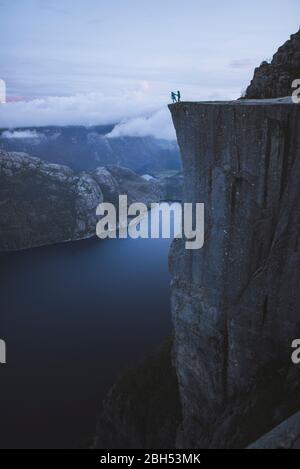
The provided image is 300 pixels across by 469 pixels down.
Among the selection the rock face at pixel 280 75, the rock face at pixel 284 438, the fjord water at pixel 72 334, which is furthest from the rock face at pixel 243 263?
the fjord water at pixel 72 334

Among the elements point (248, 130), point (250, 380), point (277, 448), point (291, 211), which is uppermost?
point (248, 130)

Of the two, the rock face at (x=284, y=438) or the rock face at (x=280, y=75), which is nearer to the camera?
the rock face at (x=284, y=438)

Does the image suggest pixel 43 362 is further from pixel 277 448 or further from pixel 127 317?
pixel 277 448

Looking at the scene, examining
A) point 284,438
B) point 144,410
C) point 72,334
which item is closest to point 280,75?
point 284,438

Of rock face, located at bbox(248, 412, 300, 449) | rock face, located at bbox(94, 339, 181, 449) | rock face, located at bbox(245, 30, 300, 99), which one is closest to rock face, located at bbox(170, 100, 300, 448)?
rock face, located at bbox(248, 412, 300, 449)

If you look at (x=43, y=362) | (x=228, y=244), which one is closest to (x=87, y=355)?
(x=43, y=362)

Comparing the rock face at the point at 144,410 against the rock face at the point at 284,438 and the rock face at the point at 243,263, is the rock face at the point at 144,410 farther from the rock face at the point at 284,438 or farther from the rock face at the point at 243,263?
the rock face at the point at 284,438
